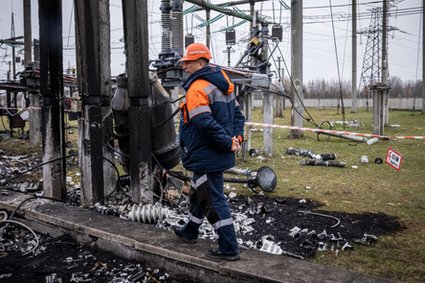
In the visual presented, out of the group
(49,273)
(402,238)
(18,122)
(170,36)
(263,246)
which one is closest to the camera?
(49,273)

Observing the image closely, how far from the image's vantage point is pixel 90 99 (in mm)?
5902

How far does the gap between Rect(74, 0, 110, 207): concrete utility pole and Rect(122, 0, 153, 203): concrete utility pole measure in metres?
0.50

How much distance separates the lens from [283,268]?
142 inches

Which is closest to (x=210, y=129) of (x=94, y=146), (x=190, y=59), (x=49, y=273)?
(x=190, y=59)

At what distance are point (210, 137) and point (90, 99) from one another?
9.59ft

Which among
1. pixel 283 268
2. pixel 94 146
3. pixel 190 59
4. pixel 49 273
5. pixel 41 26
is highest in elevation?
pixel 41 26

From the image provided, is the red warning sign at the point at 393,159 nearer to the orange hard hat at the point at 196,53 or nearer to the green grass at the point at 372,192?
the green grass at the point at 372,192

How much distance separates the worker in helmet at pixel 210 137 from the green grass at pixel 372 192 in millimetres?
1369

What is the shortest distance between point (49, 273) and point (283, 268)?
2.47 metres

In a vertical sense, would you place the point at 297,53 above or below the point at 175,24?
above

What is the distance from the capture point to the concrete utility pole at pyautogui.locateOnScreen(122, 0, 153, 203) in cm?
563

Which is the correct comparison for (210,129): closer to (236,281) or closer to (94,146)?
(236,281)

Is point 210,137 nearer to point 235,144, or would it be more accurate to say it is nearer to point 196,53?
point 235,144

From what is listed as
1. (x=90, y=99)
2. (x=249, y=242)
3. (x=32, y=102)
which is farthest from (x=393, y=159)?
(x=32, y=102)
